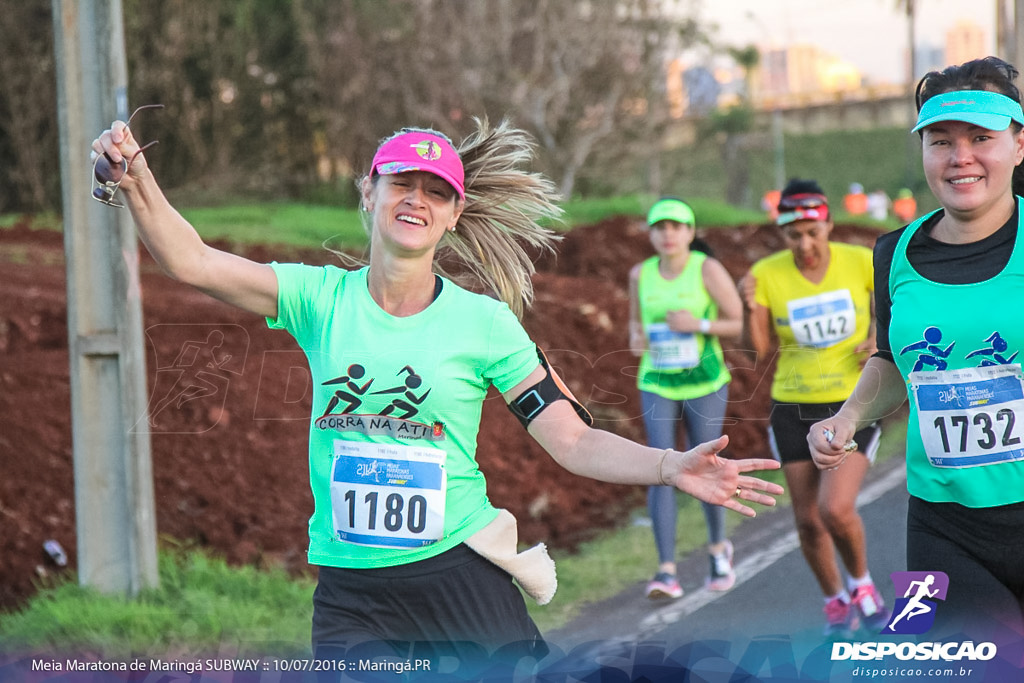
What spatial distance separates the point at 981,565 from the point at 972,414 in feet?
1.40

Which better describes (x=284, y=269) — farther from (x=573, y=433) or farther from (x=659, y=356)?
(x=659, y=356)

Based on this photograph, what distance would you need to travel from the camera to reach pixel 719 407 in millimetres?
7309

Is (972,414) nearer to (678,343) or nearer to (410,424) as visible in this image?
(410,424)

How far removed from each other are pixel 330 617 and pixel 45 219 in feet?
45.3

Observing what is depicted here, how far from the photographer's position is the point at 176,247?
3250 millimetres

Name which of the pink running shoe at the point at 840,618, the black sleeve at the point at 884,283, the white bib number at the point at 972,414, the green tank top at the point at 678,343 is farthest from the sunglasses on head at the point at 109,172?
the green tank top at the point at 678,343

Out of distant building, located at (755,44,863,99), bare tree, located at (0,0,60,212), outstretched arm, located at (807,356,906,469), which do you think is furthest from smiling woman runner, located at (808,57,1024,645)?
distant building, located at (755,44,863,99)

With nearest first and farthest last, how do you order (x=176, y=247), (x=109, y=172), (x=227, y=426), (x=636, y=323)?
(x=109, y=172)
(x=176, y=247)
(x=636, y=323)
(x=227, y=426)

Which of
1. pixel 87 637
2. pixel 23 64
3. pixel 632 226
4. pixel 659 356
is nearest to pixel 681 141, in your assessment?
pixel 632 226

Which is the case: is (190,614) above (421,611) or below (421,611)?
below

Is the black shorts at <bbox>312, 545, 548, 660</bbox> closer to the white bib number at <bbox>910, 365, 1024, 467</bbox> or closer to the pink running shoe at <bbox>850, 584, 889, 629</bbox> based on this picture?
the white bib number at <bbox>910, 365, 1024, 467</bbox>

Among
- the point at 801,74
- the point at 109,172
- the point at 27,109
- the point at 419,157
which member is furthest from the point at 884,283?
the point at 801,74

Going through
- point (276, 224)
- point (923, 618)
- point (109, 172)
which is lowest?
point (923, 618)

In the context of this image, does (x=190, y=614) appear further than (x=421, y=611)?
Yes
